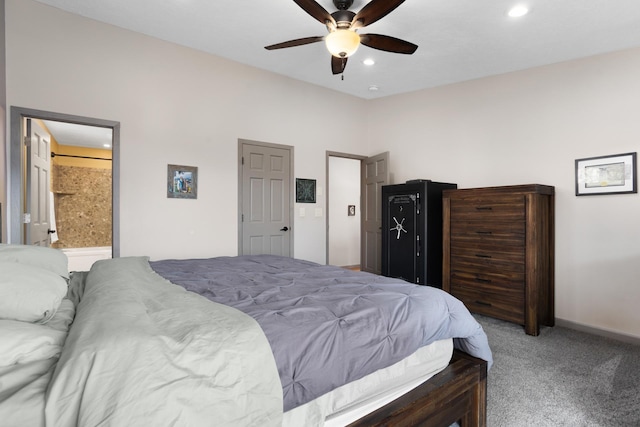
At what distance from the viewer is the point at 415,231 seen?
4133 mm

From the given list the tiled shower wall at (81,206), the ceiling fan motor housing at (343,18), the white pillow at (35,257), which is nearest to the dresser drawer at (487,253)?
the ceiling fan motor housing at (343,18)

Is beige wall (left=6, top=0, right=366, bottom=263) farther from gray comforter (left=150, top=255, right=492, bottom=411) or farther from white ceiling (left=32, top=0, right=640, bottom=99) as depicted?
gray comforter (left=150, top=255, right=492, bottom=411)

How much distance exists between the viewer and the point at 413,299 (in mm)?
1568

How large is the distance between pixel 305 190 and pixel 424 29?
2.44m

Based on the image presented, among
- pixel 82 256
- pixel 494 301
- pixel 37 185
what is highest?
→ pixel 37 185

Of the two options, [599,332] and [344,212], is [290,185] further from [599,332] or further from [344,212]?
[599,332]

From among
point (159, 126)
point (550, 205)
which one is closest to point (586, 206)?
point (550, 205)

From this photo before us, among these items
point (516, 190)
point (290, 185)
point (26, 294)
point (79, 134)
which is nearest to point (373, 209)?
point (290, 185)

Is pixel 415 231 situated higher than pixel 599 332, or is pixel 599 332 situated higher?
pixel 415 231

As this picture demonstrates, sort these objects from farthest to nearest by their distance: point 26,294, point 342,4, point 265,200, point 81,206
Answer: point 81,206
point 265,200
point 342,4
point 26,294

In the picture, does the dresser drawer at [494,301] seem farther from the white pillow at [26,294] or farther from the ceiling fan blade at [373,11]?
the white pillow at [26,294]

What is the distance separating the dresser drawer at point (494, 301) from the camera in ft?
10.7

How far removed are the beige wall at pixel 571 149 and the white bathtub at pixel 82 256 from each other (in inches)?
238

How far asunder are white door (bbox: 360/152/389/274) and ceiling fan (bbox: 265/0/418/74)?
2.23 metres
